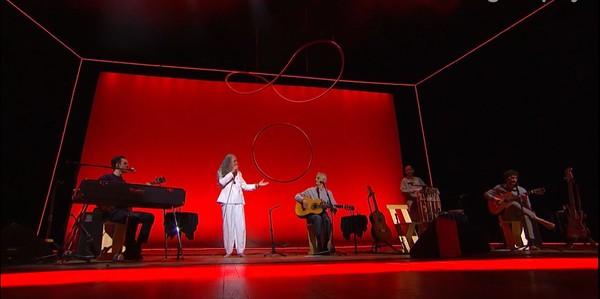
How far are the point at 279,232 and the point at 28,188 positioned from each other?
13.4 feet

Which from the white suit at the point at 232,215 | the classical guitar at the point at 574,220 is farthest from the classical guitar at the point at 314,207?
the classical guitar at the point at 574,220

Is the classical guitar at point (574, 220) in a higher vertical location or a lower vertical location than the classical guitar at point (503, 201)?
lower

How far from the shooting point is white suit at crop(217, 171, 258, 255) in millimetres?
5520

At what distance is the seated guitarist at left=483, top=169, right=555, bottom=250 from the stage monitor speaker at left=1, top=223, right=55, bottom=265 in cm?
570

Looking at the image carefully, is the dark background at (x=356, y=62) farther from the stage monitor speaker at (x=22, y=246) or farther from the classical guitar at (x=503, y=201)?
the stage monitor speaker at (x=22, y=246)

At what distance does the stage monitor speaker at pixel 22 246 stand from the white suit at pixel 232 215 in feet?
7.47

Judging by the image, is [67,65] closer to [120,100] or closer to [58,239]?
[120,100]

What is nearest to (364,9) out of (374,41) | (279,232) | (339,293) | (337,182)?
(374,41)

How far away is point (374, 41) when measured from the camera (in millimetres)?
6879

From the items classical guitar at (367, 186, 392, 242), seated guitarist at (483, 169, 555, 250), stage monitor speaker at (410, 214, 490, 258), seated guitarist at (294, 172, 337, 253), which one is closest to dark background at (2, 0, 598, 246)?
seated guitarist at (483, 169, 555, 250)

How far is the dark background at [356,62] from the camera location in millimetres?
4875

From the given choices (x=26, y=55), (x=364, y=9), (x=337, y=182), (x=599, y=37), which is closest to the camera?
(x=599, y=37)

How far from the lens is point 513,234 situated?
5.44m

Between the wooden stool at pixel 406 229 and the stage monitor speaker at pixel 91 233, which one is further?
the wooden stool at pixel 406 229
